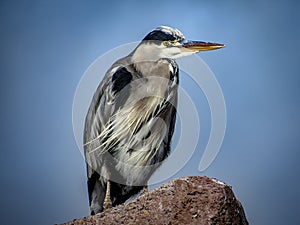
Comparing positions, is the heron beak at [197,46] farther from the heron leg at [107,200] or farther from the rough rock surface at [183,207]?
the rough rock surface at [183,207]

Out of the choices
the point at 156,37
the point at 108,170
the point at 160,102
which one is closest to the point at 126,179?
the point at 108,170

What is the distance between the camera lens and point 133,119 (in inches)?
59.4

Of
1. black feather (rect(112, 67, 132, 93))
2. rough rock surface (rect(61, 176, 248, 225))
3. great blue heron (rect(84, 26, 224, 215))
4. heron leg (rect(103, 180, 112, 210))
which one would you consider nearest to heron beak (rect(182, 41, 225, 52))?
great blue heron (rect(84, 26, 224, 215))

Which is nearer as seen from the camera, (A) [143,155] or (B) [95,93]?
(A) [143,155]

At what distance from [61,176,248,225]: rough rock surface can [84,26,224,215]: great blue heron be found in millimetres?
515

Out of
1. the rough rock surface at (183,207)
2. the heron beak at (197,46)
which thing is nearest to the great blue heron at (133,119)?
the heron beak at (197,46)

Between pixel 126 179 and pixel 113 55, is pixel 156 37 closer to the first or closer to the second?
pixel 113 55

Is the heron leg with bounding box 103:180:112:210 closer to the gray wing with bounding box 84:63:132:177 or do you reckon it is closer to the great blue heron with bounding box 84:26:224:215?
the great blue heron with bounding box 84:26:224:215

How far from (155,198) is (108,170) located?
2.01 feet

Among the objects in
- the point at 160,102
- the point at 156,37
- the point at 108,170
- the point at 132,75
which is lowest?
the point at 108,170

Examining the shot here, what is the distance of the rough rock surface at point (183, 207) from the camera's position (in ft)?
A: 3.05

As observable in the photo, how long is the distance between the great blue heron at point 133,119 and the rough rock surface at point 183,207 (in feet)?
1.69

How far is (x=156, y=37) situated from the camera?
164 centimetres

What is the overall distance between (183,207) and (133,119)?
0.61 meters
